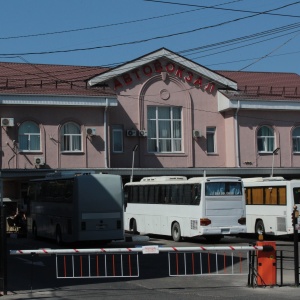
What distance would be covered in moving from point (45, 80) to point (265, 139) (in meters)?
15.0

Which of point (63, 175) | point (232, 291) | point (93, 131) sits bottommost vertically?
point (232, 291)

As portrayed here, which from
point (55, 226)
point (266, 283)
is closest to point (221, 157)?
point (55, 226)

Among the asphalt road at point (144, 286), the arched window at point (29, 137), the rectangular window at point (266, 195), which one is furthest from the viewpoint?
the arched window at point (29, 137)

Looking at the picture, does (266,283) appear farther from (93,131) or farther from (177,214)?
(93,131)

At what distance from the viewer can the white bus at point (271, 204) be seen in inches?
1271

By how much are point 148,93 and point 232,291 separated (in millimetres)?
31712

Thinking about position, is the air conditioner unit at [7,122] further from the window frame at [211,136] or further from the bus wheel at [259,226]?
the bus wheel at [259,226]

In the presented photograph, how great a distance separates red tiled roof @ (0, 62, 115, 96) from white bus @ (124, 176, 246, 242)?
11542mm

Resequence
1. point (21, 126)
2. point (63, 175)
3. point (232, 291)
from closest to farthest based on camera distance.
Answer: point (232, 291)
point (63, 175)
point (21, 126)

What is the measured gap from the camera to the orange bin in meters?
16.0

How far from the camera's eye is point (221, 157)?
1901 inches

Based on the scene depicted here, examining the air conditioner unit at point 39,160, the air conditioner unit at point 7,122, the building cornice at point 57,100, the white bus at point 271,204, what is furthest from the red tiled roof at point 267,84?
the air conditioner unit at point 7,122

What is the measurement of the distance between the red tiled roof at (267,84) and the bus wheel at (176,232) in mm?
16848

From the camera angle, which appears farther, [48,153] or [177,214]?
[48,153]
